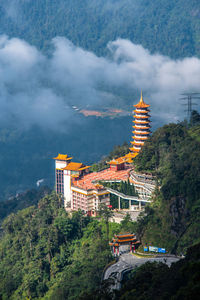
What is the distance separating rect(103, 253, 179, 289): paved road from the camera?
55.8 meters

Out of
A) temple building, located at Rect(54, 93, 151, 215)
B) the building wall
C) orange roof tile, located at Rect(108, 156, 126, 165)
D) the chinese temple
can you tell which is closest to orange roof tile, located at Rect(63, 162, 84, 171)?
temple building, located at Rect(54, 93, 151, 215)

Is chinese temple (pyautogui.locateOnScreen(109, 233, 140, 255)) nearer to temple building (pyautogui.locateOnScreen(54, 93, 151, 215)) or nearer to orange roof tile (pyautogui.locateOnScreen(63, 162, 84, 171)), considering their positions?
temple building (pyautogui.locateOnScreen(54, 93, 151, 215))

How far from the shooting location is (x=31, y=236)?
75.6m

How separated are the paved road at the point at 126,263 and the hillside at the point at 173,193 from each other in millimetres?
2809

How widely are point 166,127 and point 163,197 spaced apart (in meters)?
14.7

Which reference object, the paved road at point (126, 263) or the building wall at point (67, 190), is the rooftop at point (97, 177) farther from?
the paved road at point (126, 263)

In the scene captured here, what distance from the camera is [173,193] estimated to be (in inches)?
2616

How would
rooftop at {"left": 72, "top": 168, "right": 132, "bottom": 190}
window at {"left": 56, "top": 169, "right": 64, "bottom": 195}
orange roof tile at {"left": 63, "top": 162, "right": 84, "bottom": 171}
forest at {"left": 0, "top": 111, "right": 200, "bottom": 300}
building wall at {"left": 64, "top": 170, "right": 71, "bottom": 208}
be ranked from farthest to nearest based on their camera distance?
window at {"left": 56, "top": 169, "right": 64, "bottom": 195}, orange roof tile at {"left": 63, "top": 162, "right": 84, "bottom": 171}, building wall at {"left": 64, "top": 170, "right": 71, "bottom": 208}, rooftop at {"left": 72, "top": 168, "right": 132, "bottom": 190}, forest at {"left": 0, "top": 111, "right": 200, "bottom": 300}

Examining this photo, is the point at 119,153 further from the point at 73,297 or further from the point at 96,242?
the point at 73,297

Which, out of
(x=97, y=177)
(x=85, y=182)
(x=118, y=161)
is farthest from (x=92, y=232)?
(x=118, y=161)

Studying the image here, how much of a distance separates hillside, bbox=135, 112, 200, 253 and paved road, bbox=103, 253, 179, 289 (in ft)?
9.22

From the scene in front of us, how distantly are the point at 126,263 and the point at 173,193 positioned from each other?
436 inches

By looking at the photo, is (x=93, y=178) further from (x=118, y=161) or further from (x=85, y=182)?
(x=118, y=161)


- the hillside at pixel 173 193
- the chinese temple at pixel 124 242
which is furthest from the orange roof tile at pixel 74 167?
the chinese temple at pixel 124 242
